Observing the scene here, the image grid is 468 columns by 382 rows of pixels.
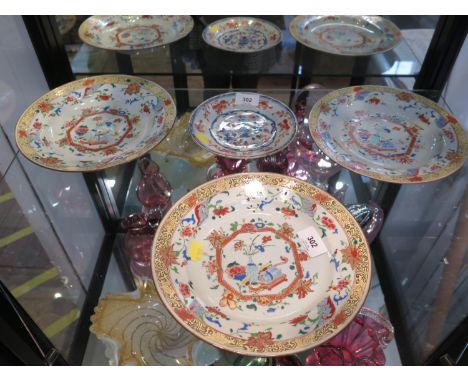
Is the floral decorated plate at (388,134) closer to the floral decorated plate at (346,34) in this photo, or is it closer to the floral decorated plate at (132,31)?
the floral decorated plate at (346,34)

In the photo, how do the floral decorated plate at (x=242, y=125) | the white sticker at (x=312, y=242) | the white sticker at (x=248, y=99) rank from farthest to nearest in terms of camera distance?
the white sticker at (x=248, y=99) → the floral decorated plate at (x=242, y=125) → the white sticker at (x=312, y=242)

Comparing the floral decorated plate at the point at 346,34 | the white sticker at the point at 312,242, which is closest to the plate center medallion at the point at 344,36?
the floral decorated plate at the point at 346,34

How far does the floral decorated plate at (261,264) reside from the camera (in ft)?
1.87

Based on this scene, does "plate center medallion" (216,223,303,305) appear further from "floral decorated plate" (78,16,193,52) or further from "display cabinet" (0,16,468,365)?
"floral decorated plate" (78,16,193,52)

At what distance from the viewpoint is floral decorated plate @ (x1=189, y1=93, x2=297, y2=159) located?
2.61 feet

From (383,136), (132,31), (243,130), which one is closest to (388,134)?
(383,136)

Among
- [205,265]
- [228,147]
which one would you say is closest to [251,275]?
[205,265]

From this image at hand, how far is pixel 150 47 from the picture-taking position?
1.03 metres

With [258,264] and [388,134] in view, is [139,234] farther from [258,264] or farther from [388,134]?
[388,134]

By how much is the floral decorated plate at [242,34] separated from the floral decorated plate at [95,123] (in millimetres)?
271

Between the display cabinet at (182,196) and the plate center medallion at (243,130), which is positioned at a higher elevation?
the plate center medallion at (243,130)

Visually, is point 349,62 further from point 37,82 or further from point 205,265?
point 37,82
